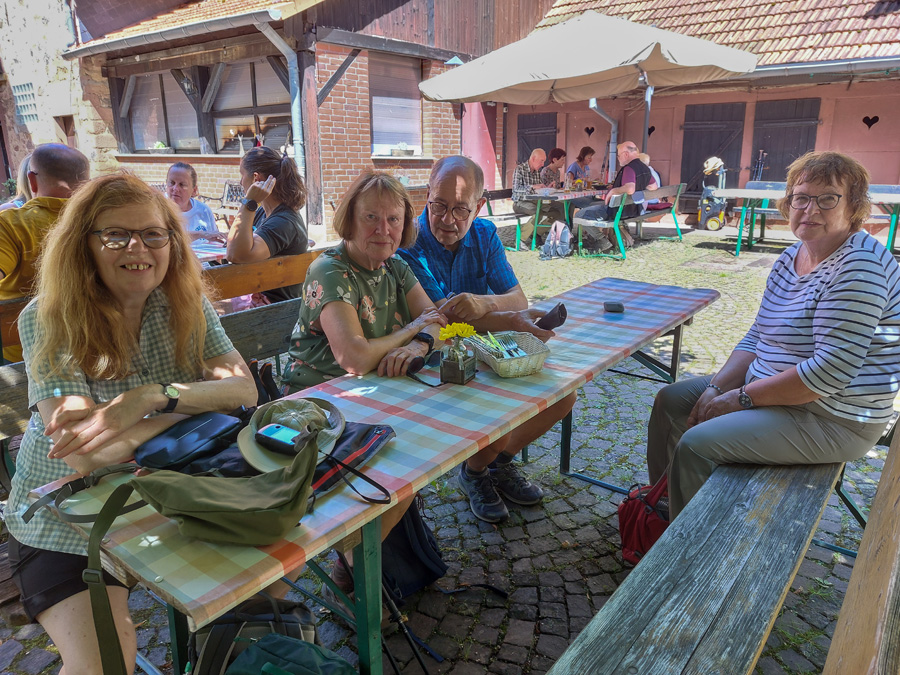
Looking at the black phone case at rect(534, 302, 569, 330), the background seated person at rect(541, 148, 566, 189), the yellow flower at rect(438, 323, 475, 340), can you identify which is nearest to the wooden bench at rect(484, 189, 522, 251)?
the background seated person at rect(541, 148, 566, 189)

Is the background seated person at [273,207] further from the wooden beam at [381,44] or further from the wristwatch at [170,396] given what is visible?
the wooden beam at [381,44]

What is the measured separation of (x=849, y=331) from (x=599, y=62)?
6.36 m

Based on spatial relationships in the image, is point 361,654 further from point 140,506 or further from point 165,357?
point 165,357

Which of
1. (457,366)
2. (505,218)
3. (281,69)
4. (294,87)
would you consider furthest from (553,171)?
(457,366)

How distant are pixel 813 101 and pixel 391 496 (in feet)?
39.4

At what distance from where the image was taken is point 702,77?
827 centimetres

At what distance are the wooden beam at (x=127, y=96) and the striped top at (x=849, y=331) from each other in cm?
1292

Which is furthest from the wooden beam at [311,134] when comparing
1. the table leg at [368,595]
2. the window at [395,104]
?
the table leg at [368,595]

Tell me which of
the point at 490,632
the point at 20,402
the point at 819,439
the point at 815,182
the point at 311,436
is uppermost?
the point at 815,182

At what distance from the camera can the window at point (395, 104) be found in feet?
33.8

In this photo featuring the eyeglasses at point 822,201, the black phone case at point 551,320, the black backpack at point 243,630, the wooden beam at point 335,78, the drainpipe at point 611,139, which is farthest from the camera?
the drainpipe at point 611,139

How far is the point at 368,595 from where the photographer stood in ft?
4.95

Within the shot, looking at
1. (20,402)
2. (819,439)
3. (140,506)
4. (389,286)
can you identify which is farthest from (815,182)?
(20,402)

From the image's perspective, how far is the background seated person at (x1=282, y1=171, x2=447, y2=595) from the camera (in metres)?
2.18
